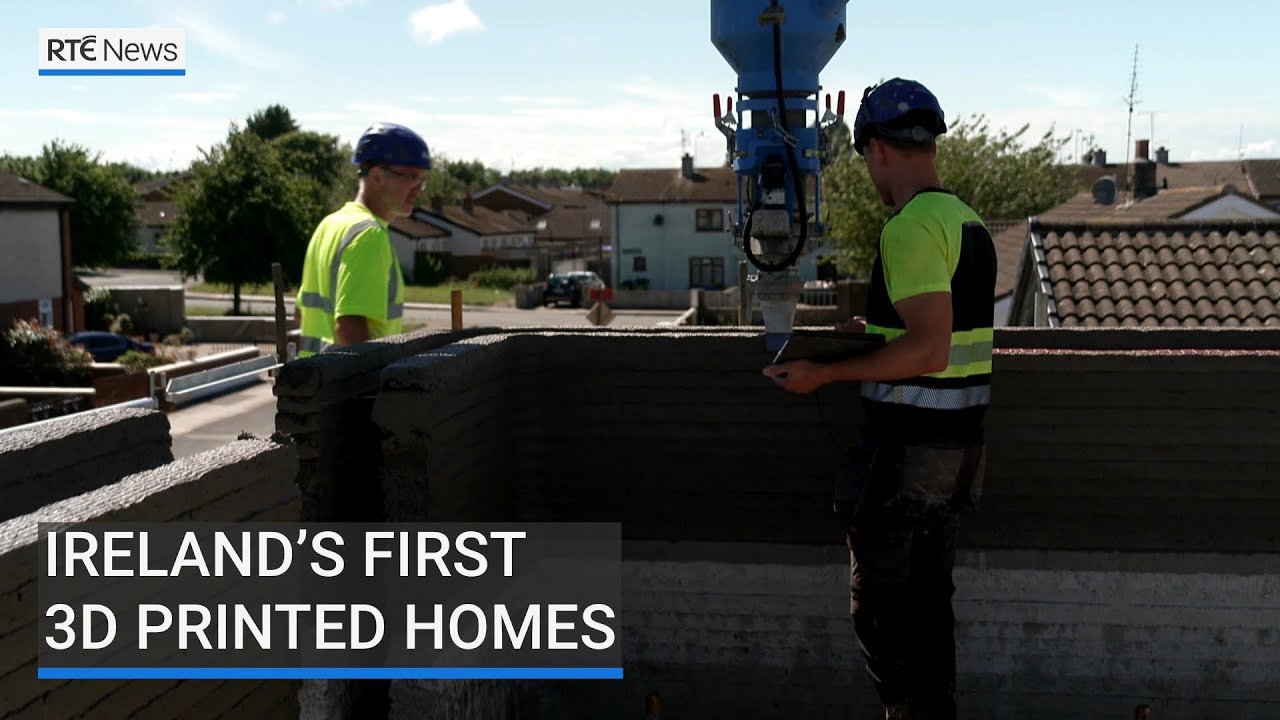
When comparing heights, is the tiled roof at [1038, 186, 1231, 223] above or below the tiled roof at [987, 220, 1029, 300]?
above

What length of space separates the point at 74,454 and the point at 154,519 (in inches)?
43.2

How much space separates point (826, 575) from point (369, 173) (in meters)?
3.04

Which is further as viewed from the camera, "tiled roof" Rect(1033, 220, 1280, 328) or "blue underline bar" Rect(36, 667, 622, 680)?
"tiled roof" Rect(1033, 220, 1280, 328)

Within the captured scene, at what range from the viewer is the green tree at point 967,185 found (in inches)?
1879

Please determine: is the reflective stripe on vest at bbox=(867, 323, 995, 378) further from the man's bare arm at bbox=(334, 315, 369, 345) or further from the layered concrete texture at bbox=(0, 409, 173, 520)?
the layered concrete texture at bbox=(0, 409, 173, 520)

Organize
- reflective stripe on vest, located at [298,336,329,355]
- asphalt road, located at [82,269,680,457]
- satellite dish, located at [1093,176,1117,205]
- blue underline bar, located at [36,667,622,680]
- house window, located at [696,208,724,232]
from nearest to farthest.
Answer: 1. blue underline bar, located at [36,667,622,680]
2. reflective stripe on vest, located at [298,336,329,355]
3. asphalt road, located at [82,269,680,457]
4. satellite dish, located at [1093,176,1117,205]
5. house window, located at [696,208,724,232]

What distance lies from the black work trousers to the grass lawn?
54419 millimetres

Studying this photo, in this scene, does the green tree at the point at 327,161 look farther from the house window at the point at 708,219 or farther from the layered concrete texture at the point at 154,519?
the layered concrete texture at the point at 154,519

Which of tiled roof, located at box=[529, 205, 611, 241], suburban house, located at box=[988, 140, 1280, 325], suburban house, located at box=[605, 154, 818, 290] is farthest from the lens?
tiled roof, located at box=[529, 205, 611, 241]

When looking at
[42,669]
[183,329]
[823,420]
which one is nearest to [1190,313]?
[823,420]

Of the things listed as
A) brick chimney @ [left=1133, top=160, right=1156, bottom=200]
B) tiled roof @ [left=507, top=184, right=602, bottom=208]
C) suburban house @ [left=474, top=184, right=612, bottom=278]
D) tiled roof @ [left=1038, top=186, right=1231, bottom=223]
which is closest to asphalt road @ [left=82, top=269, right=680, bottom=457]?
tiled roof @ [left=1038, top=186, right=1231, bottom=223]

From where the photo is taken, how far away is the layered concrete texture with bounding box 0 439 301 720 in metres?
2.86

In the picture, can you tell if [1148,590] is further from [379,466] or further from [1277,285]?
[1277,285]

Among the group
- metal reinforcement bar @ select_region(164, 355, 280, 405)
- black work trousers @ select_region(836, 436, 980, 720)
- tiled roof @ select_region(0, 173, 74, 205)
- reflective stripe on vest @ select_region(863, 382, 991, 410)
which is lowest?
metal reinforcement bar @ select_region(164, 355, 280, 405)
